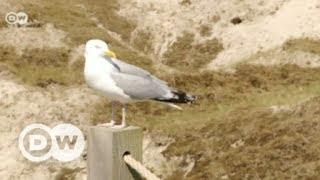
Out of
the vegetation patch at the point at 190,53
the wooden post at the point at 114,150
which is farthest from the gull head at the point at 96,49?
the vegetation patch at the point at 190,53

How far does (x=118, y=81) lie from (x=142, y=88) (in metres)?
0.59

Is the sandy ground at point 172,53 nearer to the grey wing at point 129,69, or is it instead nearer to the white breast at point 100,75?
the grey wing at point 129,69

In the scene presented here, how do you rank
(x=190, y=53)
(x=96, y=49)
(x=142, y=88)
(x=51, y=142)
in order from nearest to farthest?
(x=96, y=49) → (x=142, y=88) → (x=51, y=142) → (x=190, y=53)

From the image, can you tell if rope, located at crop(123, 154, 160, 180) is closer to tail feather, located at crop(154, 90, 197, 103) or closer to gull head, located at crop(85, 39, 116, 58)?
gull head, located at crop(85, 39, 116, 58)

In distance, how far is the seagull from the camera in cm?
689

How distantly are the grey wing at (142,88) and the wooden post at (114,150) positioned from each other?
1.19 meters

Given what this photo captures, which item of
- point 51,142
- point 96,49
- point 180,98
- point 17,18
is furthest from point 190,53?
point 96,49

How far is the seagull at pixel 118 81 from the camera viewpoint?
689 centimetres

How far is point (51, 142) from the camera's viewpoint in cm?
2608

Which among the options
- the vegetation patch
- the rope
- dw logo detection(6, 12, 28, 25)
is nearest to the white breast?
the rope

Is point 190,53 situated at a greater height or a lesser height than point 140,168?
greater

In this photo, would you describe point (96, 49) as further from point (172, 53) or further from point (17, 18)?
point (172, 53)

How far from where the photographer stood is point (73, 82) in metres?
30.6

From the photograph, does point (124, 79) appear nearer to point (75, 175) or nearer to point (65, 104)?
point (75, 175)
